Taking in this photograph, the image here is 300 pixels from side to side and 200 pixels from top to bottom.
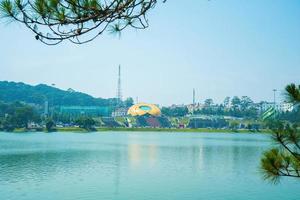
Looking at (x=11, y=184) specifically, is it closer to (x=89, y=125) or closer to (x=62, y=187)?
(x=62, y=187)

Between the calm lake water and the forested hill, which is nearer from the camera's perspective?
the calm lake water

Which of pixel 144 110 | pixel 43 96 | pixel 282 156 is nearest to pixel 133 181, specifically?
pixel 282 156

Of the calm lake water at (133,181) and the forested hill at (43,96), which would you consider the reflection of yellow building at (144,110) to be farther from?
the calm lake water at (133,181)

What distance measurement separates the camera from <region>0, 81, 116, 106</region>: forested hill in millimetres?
99938

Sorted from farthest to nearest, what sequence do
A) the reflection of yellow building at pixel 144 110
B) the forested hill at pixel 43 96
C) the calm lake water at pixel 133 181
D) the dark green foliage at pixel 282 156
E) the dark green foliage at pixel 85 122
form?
the forested hill at pixel 43 96
the reflection of yellow building at pixel 144 110
the dark green foliage at pixel 85 122
the calm lake water at pixel 133 181
the dark green foliage at pixel 282 156

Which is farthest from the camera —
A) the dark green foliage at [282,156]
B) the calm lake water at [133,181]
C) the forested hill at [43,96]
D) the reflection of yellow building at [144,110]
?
the forested hill at [43,96]

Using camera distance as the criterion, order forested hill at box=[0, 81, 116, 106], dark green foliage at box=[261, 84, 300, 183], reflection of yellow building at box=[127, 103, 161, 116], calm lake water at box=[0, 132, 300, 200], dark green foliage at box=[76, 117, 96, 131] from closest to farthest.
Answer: dark green foliage at box=[261, 84, 300, 183] → calm lake water at box=[0, 132, 300, 200] → dark green foliage at box=[76, 117, 96, 131] → reflection of yellow building at box=[127, 103, 161, 116] → forested hill at box=[0, 81, 116, 106]

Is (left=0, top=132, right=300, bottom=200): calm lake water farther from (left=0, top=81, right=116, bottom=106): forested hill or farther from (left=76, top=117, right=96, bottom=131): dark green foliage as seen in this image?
(left=0, top=81, right=116, bottom=106): forested hill

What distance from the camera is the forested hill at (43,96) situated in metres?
99.9

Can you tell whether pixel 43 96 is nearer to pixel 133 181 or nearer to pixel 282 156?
pixel 133 181

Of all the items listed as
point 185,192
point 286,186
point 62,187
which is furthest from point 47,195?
point 286,186

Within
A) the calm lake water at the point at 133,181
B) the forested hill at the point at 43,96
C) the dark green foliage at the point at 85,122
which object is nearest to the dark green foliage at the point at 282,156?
the calm lake water at the point at 133,181

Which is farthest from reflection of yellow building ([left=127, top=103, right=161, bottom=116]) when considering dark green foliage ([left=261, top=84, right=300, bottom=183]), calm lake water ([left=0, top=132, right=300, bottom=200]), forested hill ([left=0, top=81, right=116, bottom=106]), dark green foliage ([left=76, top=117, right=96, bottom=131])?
dark green foliage ([left=261, top=84, right=300, bottom=183])

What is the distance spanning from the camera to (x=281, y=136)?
8.79 feet
